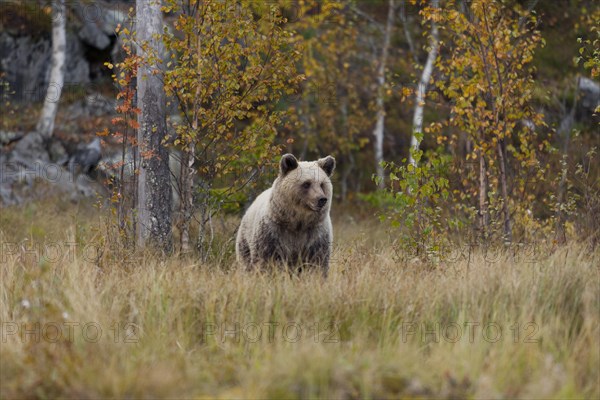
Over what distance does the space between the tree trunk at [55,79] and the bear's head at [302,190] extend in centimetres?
1240

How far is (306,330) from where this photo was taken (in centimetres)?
593

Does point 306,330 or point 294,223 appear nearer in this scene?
point 306,330

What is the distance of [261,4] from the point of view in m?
13.3

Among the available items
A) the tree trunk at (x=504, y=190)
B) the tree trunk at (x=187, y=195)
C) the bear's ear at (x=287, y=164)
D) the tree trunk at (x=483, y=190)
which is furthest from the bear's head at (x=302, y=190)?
the tree trunk at (x=483, y=190)

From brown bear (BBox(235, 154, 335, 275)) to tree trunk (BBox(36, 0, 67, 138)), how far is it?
12.4 metres

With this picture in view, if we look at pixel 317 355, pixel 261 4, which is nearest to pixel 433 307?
pixel 317 355

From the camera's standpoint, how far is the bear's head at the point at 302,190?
25.8ft

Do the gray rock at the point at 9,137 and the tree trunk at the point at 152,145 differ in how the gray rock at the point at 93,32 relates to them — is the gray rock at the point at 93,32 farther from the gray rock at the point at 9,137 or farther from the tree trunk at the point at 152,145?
the tree trunk at the point at 152,145

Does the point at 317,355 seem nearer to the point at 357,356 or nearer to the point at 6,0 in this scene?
the point at 357,356

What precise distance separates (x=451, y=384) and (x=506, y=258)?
333 centimetres

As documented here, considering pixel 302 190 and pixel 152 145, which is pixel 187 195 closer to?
pixel 152 145

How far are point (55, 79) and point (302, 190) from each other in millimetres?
13200

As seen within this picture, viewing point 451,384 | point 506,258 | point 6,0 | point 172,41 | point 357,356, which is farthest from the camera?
point 6,0

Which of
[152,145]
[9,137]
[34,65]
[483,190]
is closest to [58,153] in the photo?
[9,137]
